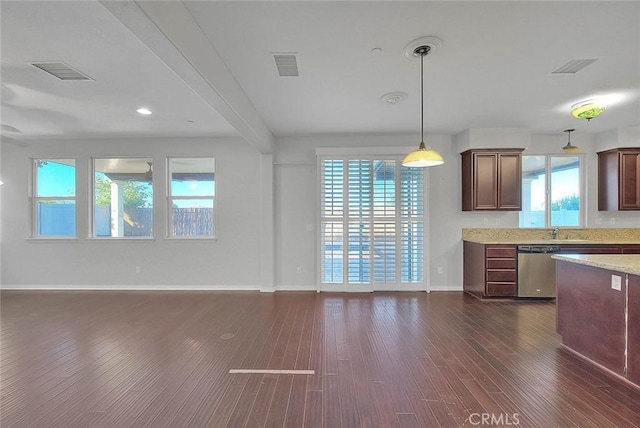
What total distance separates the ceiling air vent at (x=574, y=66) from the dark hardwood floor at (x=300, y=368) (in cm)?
277

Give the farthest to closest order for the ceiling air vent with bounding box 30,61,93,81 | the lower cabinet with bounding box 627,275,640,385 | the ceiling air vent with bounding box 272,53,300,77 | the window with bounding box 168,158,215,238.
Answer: the window with bounding box 168,158,215,238 → the ceiling air vent with bounding box 30,61,93,81 → the ceiling air vent with bounding box 272,53,300,77 → the lower cabinet with bounding box 627,275,640,385

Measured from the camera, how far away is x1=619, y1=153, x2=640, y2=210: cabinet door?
15.8 ft

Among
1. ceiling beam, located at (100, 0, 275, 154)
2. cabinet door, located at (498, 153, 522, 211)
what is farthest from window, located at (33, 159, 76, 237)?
cabinet door, located at (498, 153, 522, 211)

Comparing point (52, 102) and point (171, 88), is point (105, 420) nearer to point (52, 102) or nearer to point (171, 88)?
point (171, 88)

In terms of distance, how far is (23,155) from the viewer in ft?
17.8

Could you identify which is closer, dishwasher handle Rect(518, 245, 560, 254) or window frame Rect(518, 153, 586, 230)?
dishwasher handle Rect(518, 245, 560, 254)

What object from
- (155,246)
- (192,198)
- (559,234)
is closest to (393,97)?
(192,198)

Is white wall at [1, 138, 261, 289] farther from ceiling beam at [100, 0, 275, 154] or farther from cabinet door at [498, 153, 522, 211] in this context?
cabinet door at [498, 153, 522, 211]

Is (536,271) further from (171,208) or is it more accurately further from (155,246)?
(155,246)

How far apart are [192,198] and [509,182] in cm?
558

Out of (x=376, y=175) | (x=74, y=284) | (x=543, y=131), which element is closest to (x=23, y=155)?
(x=74, y=284)

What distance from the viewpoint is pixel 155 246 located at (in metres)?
5.39

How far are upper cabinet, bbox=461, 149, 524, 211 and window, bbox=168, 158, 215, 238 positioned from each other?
4650 millimetres

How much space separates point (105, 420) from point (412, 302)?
12.7ft
